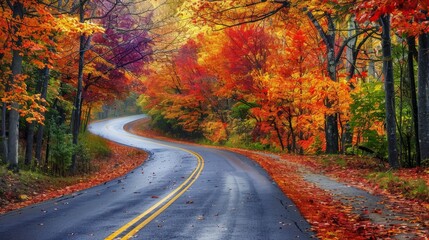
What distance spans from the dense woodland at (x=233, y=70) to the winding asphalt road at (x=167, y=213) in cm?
379

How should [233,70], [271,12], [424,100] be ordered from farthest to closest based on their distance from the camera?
[233,70], [424,100], [271,12]

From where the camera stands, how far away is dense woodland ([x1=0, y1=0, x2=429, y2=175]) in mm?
12195

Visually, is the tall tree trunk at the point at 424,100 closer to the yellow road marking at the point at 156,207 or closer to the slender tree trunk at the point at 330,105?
the slender tree trunk at the point at 330,105

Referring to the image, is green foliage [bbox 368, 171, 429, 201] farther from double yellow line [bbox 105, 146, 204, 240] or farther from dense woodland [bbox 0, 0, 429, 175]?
double yellow line [bbox 105, 146, 204, 240]

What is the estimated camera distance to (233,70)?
92.8ft

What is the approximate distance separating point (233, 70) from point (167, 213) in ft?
67.5

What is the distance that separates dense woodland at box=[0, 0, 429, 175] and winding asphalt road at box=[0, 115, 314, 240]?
3.79m

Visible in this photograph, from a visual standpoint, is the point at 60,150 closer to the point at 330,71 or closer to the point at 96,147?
the point at 96,147

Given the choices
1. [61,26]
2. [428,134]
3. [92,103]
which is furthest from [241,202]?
[92,103]

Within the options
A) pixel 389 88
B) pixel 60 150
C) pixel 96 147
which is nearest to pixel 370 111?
pixel 389 88

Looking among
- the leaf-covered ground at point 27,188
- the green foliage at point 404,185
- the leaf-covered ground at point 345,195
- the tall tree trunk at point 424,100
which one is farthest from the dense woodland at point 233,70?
the green foliage at point 404,185

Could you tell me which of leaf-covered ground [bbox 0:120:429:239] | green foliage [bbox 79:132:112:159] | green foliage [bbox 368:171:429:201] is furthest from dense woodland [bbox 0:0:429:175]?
green foliage [bbox 368:171:429:201]

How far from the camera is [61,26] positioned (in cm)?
1138

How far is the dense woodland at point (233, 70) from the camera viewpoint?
480 inches
